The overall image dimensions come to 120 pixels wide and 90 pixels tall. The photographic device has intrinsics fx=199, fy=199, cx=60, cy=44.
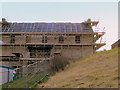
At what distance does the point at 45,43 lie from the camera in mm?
30578

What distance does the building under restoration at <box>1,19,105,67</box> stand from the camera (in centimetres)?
3066

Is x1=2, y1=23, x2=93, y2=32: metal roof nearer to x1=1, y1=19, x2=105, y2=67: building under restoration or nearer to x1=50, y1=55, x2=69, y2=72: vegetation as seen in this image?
x1=1, y1=19, x2=105, y2=67: building under restoration

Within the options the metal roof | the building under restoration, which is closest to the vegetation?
the building under restoration

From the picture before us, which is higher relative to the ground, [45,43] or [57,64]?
[45,43]

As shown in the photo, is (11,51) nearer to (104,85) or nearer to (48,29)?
(48,29)

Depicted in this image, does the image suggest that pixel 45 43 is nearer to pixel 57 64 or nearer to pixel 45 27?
pixel 45 27

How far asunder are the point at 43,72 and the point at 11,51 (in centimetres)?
1353

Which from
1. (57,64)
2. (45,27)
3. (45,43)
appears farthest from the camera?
(45,27)

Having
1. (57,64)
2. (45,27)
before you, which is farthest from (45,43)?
(57,64)

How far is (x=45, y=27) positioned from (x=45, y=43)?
13.1 feet

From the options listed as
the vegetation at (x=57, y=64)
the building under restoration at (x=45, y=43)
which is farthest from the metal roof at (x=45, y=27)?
the vegetation at (x=57, y=64)

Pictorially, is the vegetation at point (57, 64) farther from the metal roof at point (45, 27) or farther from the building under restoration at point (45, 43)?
the metal roof at point (45, 27)

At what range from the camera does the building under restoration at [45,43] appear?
30656 millimetres

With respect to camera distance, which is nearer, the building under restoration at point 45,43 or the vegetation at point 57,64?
the vegetation at point 57,64
